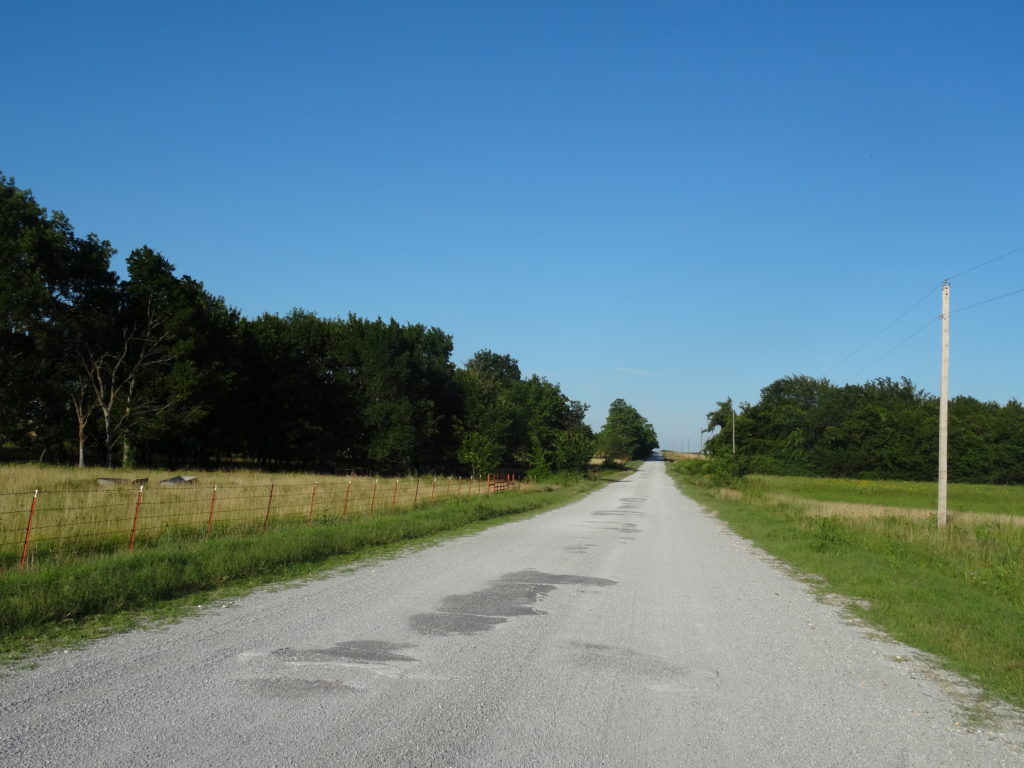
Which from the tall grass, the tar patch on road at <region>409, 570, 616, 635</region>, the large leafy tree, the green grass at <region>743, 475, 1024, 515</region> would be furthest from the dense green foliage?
the tar patch on road at <region>409, 570, 616, 635</region>

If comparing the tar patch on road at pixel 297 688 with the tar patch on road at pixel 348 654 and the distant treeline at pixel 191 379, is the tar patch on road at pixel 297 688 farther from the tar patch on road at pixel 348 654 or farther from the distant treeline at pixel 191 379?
the distant treeline at pixel 191 379

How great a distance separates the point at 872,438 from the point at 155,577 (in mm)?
86945

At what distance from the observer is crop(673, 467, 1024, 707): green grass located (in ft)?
24.4

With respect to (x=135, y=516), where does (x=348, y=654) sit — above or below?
below

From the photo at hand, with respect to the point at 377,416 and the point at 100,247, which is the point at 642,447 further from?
the point at 100,247

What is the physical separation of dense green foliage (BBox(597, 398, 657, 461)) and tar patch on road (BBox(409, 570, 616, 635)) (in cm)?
13658

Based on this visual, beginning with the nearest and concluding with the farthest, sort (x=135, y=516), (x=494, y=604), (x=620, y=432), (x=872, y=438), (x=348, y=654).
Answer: (x=348, y=654)
(x=494, y=604)
(x=135, y=516)
(x=872, y=438)
(x=620, y=432)

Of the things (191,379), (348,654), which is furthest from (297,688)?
(191,379)

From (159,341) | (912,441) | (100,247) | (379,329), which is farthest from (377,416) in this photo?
(912,441)

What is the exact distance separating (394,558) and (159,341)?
3469cm

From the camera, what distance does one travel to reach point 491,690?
5590 mm

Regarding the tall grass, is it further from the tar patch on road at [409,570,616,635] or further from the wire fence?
the tar patch on road at [409,570,616,635]

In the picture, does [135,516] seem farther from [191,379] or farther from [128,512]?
[191,379]

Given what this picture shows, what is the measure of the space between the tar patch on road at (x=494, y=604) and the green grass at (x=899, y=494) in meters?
35.3
